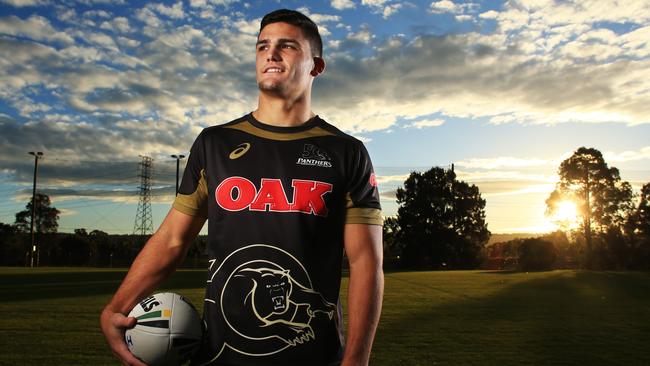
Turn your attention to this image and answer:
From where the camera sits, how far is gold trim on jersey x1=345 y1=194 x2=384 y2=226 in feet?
9.02

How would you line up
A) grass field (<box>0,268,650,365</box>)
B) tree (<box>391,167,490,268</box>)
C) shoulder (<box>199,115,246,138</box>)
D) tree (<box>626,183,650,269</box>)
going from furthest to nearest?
tree (<box>391,167,490,268</box>), tree (<box>626,183,650,269</box>), grass field (<box>0,268,650,365</box>), shoulder (<box>199,115,246,138</box>)

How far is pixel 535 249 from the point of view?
176 feet

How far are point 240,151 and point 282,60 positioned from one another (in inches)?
19.9

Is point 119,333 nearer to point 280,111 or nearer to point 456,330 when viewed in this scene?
point 280,111

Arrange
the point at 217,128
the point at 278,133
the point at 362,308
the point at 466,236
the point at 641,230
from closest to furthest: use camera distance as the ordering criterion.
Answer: the point at 362,308 → the point at 278,133 → the point at 217,128 → the point at 641,230 → the point at 466,236

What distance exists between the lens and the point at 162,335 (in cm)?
284

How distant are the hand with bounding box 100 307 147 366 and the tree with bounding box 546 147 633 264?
6451cm

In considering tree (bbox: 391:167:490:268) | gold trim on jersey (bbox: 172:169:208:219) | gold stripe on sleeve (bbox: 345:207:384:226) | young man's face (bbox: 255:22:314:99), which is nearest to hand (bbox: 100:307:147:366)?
gold trim on jersey (bbox: 172:169:208:219)

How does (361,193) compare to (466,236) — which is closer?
(361,193)

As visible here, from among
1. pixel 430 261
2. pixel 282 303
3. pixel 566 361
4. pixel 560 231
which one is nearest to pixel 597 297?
pixel 566 361

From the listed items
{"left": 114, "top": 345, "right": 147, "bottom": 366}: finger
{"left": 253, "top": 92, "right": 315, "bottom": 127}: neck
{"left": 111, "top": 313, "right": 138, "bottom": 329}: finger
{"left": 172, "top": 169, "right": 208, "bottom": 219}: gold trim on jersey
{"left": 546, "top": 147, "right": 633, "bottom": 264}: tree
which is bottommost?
{"left": 114, "top": 345, "right": 147, "bottom": 366}: finger

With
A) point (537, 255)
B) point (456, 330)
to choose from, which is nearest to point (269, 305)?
point (456, 330)

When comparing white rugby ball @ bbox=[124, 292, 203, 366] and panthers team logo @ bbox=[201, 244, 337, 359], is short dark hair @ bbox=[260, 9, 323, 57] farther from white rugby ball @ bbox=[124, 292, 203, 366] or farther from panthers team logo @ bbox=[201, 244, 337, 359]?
white rugby ball @ bbox=[124, 292, 203, 366]

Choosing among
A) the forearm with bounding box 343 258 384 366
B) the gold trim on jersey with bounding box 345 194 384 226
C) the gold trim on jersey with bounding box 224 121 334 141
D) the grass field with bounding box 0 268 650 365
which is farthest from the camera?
the grass field with bounding box 0 268 650 365
